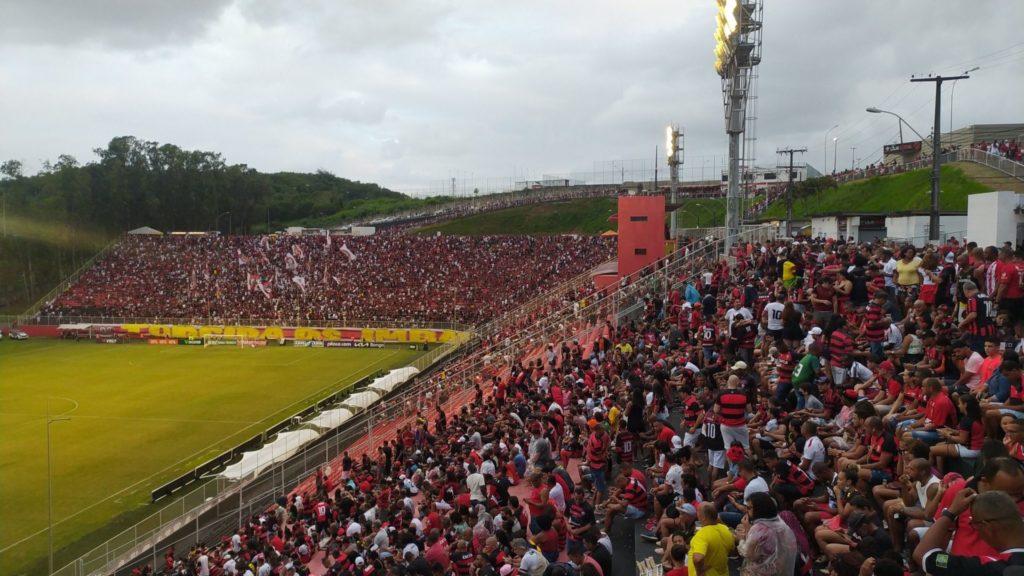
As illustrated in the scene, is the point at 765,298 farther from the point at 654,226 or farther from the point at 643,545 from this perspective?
the point at 654,226

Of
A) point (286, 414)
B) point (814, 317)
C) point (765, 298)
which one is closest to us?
point (814, 317)

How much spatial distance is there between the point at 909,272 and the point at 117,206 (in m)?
91.7

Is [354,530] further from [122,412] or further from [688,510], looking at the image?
[122,412]

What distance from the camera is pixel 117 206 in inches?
3398

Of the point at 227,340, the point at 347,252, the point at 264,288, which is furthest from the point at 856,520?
the point at 347,252

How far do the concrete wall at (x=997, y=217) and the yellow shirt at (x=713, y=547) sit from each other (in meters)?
17.0

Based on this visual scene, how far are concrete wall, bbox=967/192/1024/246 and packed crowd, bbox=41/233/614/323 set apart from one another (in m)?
30.1

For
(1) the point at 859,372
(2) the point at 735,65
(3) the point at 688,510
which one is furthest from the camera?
(2) the point at 735,65

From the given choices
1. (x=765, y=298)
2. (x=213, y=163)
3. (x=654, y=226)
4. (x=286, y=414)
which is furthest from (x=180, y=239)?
(x=765, y=298)

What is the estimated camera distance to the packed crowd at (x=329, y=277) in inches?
2029

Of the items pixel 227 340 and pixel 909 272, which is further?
pixel 227 340

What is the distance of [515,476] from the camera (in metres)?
12.1

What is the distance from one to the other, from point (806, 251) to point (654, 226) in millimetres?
17299

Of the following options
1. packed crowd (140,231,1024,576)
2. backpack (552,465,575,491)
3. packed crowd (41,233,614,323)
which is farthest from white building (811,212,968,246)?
packed crowd (41,233,614,323)
